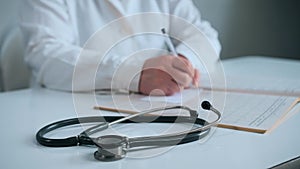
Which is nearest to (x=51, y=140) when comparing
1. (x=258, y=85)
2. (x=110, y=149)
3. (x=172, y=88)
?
(x=110, y=149)

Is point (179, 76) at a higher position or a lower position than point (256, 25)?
higher

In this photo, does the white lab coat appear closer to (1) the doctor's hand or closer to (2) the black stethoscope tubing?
(1) the doctor's hand

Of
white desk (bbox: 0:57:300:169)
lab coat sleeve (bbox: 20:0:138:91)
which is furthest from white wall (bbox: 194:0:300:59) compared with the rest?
white desk (bbox: 0:57:300:169)

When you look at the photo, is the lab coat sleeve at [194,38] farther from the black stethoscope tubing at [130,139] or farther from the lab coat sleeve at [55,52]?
the black stethoscope tubing at [130,139]

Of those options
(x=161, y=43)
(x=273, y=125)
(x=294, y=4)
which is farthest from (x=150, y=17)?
(x=294, y=4)

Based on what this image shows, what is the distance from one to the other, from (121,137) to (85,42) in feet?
2.12

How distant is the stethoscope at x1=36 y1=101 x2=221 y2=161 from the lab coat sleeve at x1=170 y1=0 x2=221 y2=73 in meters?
0.38

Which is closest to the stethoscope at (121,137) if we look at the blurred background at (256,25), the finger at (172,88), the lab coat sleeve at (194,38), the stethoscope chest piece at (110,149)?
the stethoscope chest piece at (110,149)

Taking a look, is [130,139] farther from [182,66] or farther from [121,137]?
[182,66]

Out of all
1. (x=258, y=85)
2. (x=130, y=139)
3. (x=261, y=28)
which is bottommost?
(x=261, y=28)

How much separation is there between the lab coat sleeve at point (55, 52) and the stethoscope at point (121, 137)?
0.76 ft

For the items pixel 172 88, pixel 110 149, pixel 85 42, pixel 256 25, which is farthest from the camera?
pixel 256 25

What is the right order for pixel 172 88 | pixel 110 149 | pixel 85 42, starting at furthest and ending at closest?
Result: pixel 85 42, pixel 172 88, pixel 110 149

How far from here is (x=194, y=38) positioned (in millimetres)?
1199
